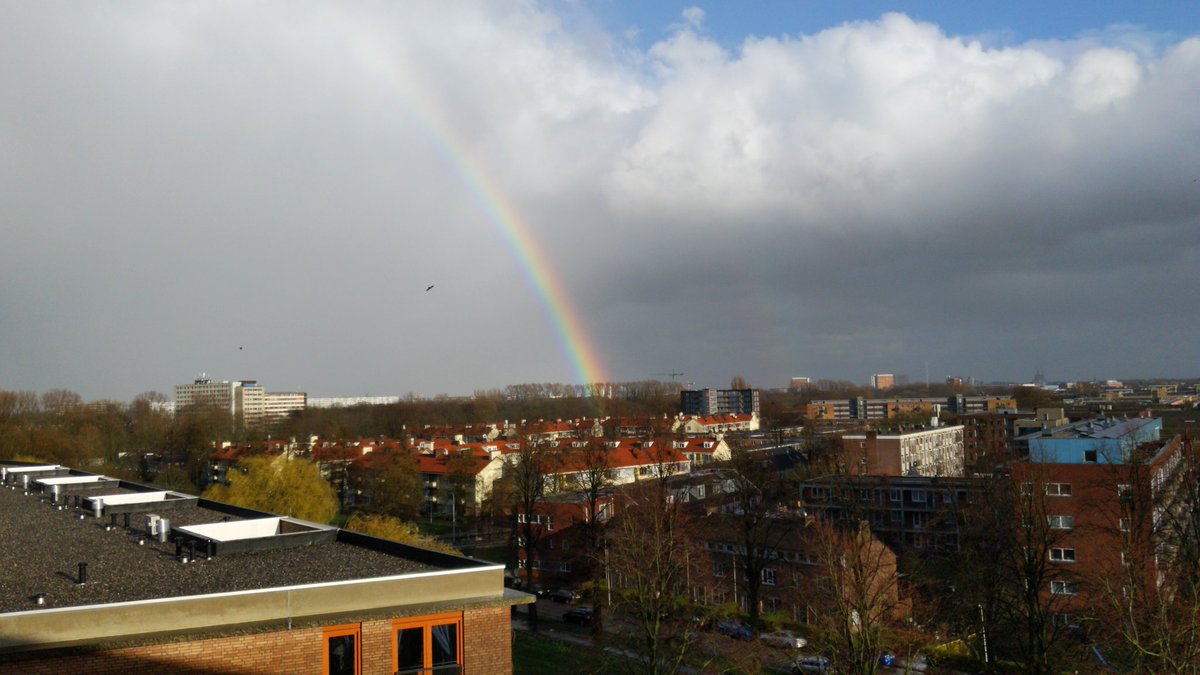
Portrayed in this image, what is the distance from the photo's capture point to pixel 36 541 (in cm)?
1391

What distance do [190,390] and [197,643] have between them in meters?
183

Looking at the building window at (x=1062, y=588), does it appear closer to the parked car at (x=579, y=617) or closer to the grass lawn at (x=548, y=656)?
the grass lawn at (x=548, y=656)

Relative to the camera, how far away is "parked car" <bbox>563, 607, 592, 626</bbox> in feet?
104

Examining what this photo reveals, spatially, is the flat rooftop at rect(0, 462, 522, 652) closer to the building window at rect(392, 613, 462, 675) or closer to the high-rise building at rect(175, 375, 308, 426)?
the building window at rect(392, 613, 462, 675)

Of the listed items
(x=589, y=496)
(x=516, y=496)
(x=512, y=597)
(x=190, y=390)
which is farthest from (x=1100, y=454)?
(x=190, y=390)

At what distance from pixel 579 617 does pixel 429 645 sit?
22987 mm

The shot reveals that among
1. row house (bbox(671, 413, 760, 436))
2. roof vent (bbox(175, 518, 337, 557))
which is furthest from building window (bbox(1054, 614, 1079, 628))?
row house (bbox(671, 413, 760, 436))

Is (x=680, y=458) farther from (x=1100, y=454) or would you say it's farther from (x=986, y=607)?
(x=986, y=607)

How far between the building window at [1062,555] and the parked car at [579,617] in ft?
57.6

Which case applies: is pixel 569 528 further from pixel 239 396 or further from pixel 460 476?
pixel 239 396

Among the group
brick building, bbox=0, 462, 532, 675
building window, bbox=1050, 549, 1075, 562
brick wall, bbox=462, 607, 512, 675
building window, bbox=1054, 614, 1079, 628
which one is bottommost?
building window, bbox=1054, 614, 1079, 628

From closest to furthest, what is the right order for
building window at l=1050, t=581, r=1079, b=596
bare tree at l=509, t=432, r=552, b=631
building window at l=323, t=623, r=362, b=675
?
building window at l=323, t=623, r=362, b=675, building window at l=1050, t=581, r=1079, b=596, bare tree at l=509, t=432, r=552, b=631

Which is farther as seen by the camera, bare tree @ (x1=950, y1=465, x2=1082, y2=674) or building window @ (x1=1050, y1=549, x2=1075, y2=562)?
building window @ (x1=1050, y1=549, x2=1075, y2=562)

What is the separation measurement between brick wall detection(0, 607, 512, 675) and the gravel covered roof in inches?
38.3
